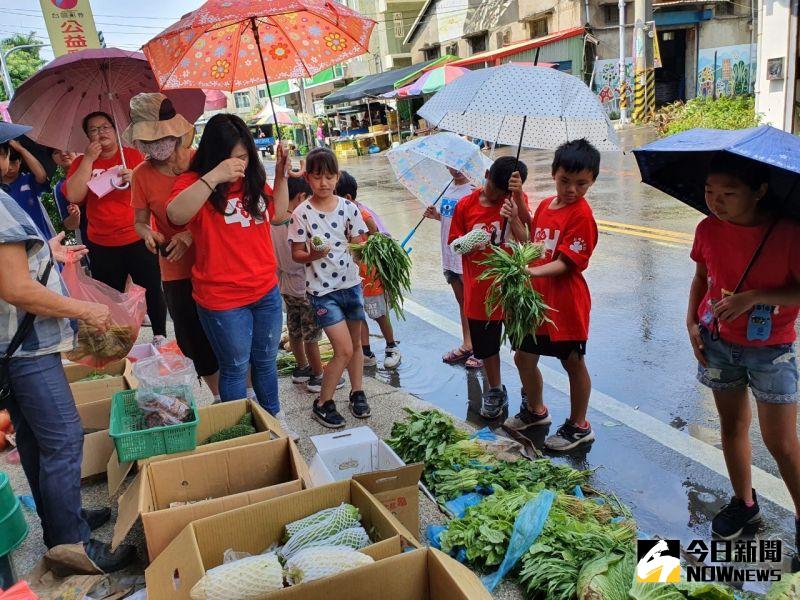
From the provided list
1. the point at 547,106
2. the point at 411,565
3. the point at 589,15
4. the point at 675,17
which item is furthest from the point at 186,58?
the point at 675,17

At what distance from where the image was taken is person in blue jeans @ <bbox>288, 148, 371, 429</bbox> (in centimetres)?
413

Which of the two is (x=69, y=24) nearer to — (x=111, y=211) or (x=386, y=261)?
(x=111, y=211)

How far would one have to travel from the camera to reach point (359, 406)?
14.5ft

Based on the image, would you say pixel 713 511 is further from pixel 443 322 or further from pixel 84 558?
pixel 443 322

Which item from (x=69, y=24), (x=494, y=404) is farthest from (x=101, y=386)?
(x=69, y=24)

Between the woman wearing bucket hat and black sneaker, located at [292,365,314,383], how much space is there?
129cm

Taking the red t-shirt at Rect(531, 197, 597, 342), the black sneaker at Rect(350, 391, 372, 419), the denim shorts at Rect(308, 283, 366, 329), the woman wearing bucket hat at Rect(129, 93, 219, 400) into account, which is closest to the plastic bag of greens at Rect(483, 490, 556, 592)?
the red t-shirt at Rect(531, 197, 597, 342)

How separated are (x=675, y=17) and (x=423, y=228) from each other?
22.7 metres

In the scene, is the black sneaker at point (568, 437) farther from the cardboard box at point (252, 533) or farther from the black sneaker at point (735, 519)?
the cardboard box at point (252, 533)

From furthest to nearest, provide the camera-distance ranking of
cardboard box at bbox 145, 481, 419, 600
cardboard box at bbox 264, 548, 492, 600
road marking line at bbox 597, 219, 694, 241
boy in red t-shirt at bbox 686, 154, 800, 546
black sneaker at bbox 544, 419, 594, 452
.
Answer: road marking line at bbox 597, 219, 694, 241
black sneaker at bbox 544, 419, 594, 452
boy in red t-shirt at bbox 686, 154, 800, 546
cardboard box at bbox 145, 481, 419, 600
cardboard box at bbox 264, 548, 492, 600

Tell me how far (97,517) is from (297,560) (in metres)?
1.61

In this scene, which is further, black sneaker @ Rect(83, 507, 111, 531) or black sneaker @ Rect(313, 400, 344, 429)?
black sneaker @ Rect(313, 400, 344, 429)

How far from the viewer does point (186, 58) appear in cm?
375

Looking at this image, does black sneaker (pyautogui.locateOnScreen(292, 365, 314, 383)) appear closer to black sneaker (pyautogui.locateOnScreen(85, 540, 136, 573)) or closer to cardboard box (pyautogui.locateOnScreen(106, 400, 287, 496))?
cardboard box (pyautogui.locateOnScreen(106, 400, 287, 496))
